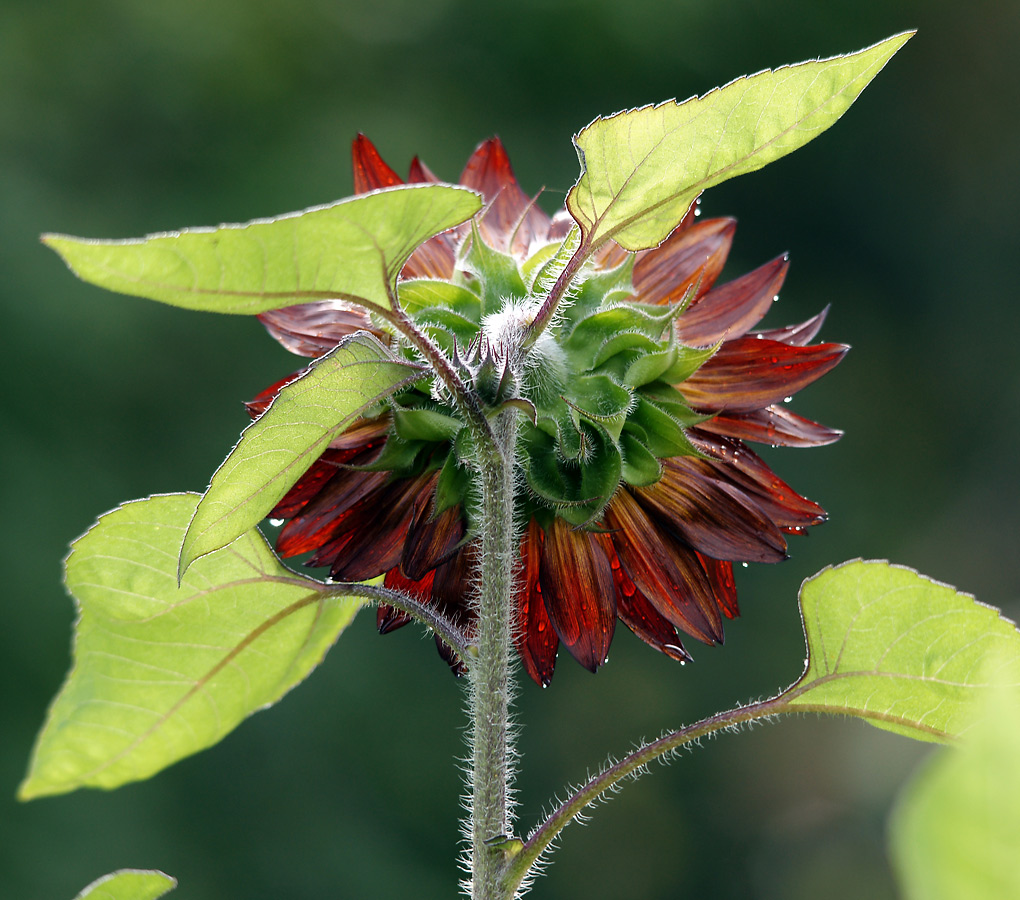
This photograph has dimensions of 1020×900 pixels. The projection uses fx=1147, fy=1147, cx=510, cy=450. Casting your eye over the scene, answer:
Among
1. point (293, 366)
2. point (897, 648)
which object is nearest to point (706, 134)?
point (897, 648)

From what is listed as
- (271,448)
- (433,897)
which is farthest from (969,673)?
(433,897)

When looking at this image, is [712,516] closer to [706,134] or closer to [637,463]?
[637,463]

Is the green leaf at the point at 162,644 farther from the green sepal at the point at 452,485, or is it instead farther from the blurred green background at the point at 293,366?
the blurred green background at the point at 293,366

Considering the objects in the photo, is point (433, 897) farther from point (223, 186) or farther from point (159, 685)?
point (159, 685)

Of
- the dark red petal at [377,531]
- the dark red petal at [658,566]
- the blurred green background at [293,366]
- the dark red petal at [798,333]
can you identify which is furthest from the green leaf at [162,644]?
the blurred green background at [293,366]

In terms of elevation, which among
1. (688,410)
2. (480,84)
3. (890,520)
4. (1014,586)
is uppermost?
(480,84)

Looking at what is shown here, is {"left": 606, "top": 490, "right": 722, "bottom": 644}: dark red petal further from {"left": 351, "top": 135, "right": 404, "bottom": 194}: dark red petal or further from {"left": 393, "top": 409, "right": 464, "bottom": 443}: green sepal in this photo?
{"left": 351, "top": 135, "right": 404, "bottom": 194}: dark red petal
